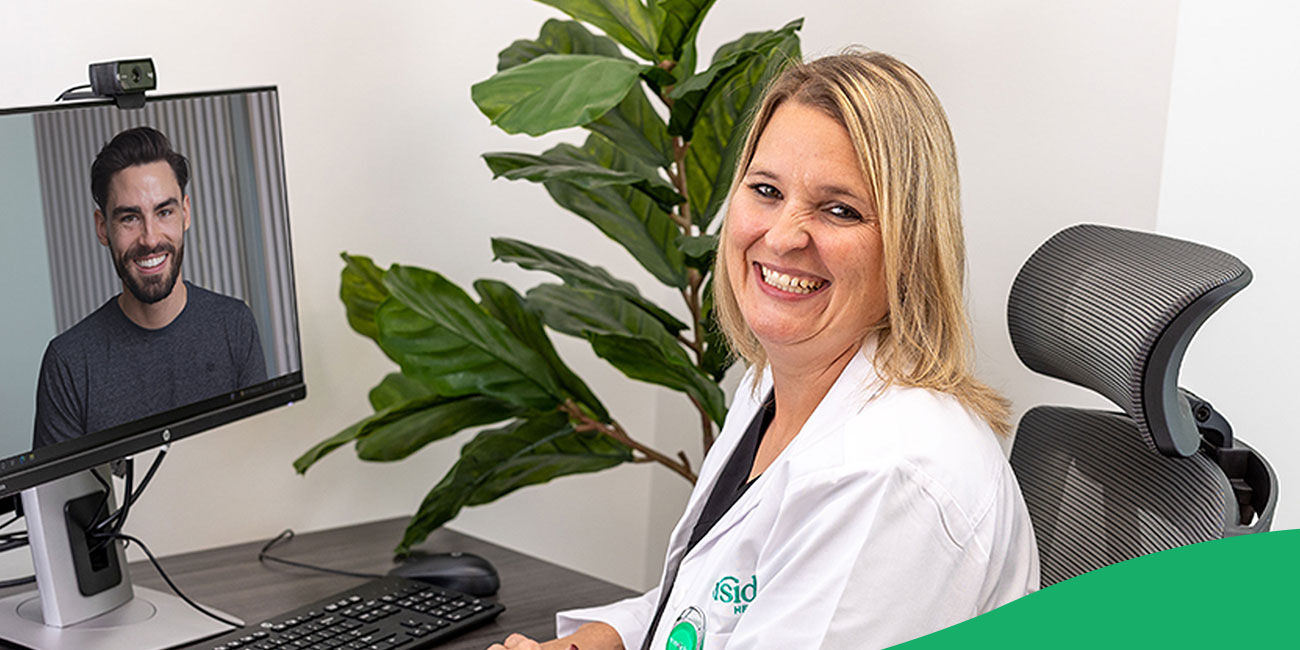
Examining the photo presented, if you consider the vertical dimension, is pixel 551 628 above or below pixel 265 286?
below

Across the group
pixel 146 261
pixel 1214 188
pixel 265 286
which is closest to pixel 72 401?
pixel 146 261

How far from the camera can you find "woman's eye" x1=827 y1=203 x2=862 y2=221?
116 cm

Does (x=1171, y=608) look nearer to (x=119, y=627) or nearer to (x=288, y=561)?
(x=119, y=627)

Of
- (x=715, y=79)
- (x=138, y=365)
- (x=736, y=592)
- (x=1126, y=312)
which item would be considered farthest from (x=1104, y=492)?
(x=138, y=365)

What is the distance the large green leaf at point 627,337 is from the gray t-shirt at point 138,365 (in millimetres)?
412

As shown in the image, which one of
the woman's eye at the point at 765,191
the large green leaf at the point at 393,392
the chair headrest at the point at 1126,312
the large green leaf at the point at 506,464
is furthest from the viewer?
the large green leaf at the point at 393,392

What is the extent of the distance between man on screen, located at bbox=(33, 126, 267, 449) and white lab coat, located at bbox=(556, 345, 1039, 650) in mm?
695

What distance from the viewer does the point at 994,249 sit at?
5.81ft

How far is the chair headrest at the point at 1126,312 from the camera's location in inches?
39.2

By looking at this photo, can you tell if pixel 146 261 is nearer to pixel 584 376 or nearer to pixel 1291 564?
pixel 584 376

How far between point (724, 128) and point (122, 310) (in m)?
0.82

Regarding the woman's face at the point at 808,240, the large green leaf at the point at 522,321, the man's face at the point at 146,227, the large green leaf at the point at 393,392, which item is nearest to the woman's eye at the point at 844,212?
the woman's face at the point at 808,240

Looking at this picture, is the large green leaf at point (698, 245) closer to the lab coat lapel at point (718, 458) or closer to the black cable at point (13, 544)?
the lab coat lapel at point (718, 458)

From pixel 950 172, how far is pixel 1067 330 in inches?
7.1
